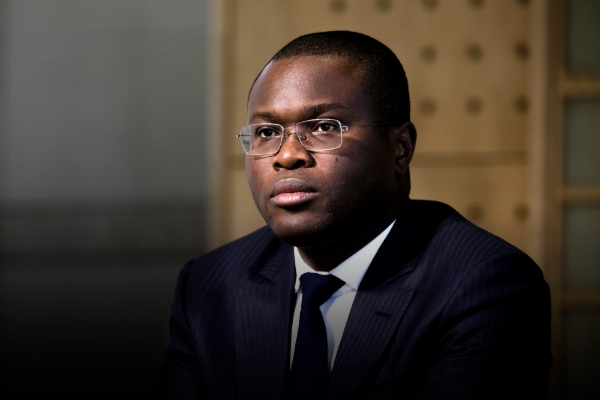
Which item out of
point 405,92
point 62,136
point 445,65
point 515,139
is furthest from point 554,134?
point 62,136

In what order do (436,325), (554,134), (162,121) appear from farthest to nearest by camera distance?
(162,121)
(554,134)
(436,325)

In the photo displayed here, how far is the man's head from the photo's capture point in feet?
4.18

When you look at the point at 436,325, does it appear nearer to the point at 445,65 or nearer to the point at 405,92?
the point at 405,92

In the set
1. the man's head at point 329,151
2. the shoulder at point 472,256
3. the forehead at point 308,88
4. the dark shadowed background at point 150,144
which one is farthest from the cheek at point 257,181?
the dark shadowed background at point 150,144

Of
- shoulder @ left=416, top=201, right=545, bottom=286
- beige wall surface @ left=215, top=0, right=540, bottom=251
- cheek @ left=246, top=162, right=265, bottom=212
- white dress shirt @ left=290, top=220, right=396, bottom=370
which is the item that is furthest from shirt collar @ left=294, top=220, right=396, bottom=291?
beige wall surface @ left=215, top=0, right=540, bottom=251

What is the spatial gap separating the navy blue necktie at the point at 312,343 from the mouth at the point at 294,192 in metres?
0.20

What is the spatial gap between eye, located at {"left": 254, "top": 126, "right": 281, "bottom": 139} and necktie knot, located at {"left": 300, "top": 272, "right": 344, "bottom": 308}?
1.02ft

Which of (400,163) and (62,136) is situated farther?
(62,136)

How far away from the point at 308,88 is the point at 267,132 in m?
0.14

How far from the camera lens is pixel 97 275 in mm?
3404

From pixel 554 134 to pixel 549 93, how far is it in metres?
0.18

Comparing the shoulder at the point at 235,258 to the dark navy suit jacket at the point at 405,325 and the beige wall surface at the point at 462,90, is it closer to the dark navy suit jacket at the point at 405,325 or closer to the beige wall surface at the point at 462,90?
the dark navy suit jacket at the point at 405,325

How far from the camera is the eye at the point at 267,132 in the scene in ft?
4.43

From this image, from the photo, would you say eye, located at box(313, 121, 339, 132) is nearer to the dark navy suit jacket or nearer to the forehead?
the forehead
